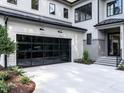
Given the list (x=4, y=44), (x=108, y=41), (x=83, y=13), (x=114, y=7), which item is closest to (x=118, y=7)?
(x=114, y=7)

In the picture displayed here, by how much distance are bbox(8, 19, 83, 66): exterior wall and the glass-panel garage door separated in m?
0.47

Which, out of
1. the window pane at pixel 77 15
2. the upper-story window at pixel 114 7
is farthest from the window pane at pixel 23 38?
the upper-story window at pixel 114 7

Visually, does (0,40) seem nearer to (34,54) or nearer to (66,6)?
(34,54)

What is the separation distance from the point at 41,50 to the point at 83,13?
805 cm

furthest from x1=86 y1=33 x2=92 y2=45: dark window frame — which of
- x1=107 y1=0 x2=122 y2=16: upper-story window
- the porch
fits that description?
x1=107 y1=0 x2=122 y2=16: upper-story window

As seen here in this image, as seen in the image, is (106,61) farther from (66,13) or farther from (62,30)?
Result: (66,13)

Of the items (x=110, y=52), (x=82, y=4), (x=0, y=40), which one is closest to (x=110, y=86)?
(x=0, y=40)

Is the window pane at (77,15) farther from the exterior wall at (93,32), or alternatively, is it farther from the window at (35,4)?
the window at (35,4)

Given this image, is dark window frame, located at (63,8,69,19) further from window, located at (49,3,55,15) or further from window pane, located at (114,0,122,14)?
window pane, located at (114,0,122,14)

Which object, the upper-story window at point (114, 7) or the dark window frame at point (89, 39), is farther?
the dark window frame at point (89, 39)

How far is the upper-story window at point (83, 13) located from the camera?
56.3 ft

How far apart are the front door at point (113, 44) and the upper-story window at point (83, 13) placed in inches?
139

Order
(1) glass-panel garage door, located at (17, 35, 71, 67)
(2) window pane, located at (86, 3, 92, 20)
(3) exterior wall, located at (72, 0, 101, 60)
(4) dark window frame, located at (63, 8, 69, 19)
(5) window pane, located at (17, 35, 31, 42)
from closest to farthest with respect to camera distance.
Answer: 1. (5) window pane, located at (17, 35, 31, 42)
2. (1) glass-panel garage door, located at (17, 35, 71, 67)
3. (3) exterior wall, located at (72, 0, 101, 60)
4. (2) window pane, located at (86, 3, 92, 20)
5. (4) dark window frame, located at (63, 8, 69, 19)

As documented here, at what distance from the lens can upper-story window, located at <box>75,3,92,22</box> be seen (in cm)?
1717
